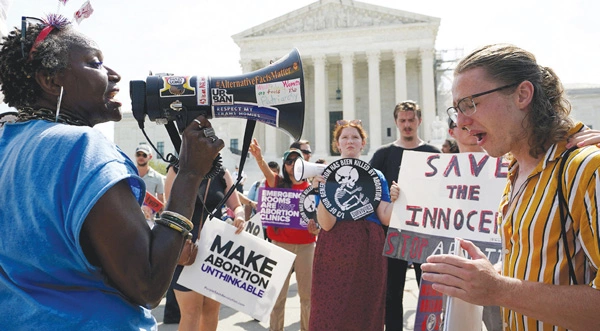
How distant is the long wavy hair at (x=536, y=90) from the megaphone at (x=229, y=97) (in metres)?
0.80

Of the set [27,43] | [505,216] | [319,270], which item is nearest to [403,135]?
[319,270]

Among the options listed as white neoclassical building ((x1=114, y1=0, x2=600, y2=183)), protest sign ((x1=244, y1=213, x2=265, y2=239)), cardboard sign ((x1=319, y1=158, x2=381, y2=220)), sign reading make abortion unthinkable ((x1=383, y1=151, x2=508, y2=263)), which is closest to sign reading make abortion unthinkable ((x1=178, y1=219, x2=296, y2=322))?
cardboard sign ((x1=319, y1=158, x2=381, y2=220))

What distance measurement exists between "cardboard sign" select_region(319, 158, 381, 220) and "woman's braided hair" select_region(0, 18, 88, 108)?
2.37 meters

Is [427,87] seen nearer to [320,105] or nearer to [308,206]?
[320,105]

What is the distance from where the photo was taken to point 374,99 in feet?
132

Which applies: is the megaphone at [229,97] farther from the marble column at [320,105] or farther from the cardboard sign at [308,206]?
the marble column at [320,105]

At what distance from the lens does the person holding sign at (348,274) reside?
352cm

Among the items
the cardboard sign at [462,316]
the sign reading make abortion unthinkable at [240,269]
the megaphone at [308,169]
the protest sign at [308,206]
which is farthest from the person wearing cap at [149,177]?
the cardboard sign at [462,316]

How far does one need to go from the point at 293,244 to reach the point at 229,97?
3572 mm

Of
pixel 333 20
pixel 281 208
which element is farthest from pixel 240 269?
pixel 333 20

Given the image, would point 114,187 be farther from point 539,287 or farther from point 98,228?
point 539,287

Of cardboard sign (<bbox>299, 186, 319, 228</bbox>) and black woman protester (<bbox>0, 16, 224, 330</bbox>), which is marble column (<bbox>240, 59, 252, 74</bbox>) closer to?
cardboard sign (<bbox>299, 186, 319, 228</bbox>)

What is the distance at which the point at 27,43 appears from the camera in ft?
4.99

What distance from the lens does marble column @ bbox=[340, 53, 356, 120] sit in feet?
134
